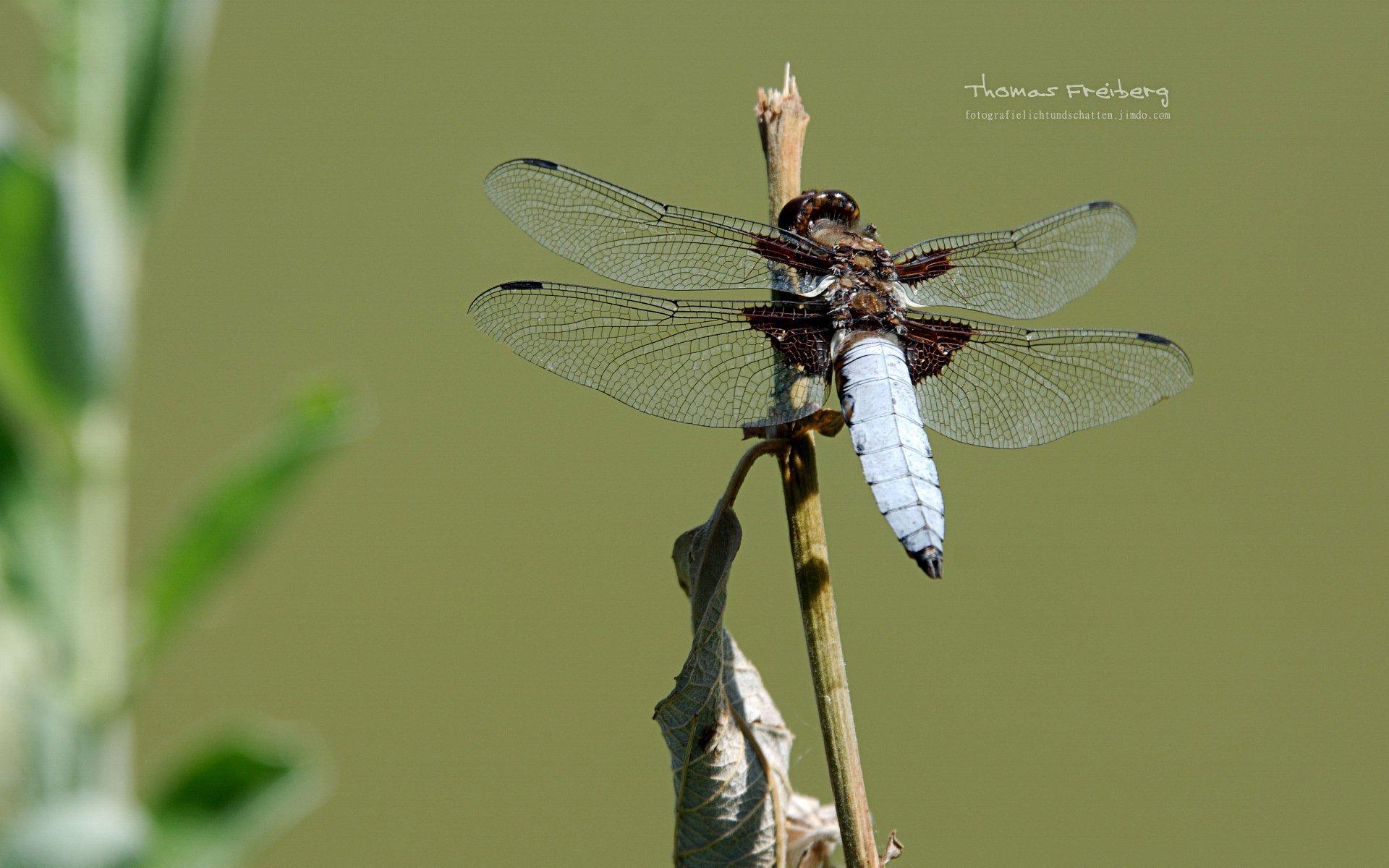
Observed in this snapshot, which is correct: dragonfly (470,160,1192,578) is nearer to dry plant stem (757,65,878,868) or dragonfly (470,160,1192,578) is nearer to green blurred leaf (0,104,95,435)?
dry plant stem (757,65,878,868)

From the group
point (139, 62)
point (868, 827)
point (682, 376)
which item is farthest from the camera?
point (682, 376)

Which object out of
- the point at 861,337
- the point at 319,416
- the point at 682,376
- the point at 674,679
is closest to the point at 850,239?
the point at 861,337

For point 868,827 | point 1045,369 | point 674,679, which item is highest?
point 1045,369

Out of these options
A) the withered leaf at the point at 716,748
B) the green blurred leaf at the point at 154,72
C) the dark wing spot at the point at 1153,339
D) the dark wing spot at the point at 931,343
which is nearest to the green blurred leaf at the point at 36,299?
the green blurred leaf at the point at 154,72

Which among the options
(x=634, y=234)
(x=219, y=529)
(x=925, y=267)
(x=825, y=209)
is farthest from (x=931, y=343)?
(x=219, y=529)

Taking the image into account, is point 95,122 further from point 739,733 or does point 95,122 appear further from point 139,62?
point 739,733

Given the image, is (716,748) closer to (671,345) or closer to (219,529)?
(671,345)

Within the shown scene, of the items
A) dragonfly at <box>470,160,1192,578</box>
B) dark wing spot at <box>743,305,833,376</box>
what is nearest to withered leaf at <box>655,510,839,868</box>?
dragonfly at <box>470,160,1192,578</box>
